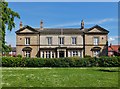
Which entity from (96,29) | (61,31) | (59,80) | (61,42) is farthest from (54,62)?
(96,29)

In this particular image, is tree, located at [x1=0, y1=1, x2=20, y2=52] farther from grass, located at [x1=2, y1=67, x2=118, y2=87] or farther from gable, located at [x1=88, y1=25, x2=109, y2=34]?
gable, located at [x1=88, y1=25, x2=109, y2=34]

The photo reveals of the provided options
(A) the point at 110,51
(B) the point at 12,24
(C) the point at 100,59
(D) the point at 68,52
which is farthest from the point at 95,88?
(A) the point at 110,51

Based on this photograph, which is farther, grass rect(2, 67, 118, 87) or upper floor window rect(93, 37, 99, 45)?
upper floor window rect(93, 37, 99, 45)

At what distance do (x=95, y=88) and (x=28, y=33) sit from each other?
50223 millimetres

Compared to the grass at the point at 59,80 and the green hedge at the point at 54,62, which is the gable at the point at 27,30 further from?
the grass at the point at 59,80

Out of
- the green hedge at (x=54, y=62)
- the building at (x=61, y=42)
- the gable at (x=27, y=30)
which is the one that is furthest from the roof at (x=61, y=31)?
the green hedge at (x=54, y=62)

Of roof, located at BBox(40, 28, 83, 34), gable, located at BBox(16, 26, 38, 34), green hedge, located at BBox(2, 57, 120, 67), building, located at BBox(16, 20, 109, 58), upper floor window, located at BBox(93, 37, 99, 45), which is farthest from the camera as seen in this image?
roof, located at BBox(40, 28, 83, 34)

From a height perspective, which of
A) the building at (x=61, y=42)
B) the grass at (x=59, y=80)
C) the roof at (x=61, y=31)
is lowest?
the grass at (x=59, y=80)

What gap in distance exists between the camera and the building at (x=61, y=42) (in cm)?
5959

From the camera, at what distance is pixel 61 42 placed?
60219mm

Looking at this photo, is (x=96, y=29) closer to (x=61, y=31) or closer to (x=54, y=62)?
(x=61, y=31)

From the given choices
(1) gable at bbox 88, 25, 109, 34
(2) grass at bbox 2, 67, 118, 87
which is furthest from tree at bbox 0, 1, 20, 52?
(1) gable at bbox 88, 25, 109, 34

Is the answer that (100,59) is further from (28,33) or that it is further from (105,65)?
(28,33)

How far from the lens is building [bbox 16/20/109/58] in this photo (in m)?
59.6
